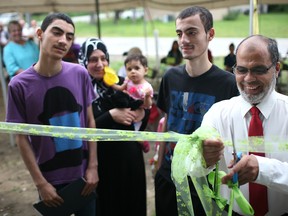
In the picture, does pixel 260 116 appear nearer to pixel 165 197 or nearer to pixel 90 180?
pixel 165 197

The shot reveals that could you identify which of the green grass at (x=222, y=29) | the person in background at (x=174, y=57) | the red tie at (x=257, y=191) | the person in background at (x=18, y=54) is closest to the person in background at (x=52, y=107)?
the red tie at (x=257, y=191)

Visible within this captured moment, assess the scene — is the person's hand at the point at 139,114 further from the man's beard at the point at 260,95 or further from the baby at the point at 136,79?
the man's beard at the point at 260,95

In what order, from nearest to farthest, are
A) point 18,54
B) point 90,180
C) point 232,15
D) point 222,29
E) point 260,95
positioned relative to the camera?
point 260,95
point 90,180
point 18,54
point 222,29
point 232,15

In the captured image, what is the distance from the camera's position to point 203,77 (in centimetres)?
215

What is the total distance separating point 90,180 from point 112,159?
369mm

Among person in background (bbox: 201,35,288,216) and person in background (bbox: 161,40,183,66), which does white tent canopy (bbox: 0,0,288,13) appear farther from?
person in background (bbox: 201,35,288,216)

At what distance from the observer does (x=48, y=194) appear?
2125mm

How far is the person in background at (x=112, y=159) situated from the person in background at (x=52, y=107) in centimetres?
32

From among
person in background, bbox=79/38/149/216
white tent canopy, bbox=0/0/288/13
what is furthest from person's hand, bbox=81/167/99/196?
white tent canopy, bbox=0/0/288/13

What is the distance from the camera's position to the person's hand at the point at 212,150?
141 centimetres

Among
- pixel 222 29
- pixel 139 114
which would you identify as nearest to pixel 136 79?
pixel 139 114

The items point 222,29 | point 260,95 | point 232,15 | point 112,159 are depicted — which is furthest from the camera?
point 232,15

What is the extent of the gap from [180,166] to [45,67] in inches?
42.9

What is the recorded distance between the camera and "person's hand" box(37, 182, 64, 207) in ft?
6.95
